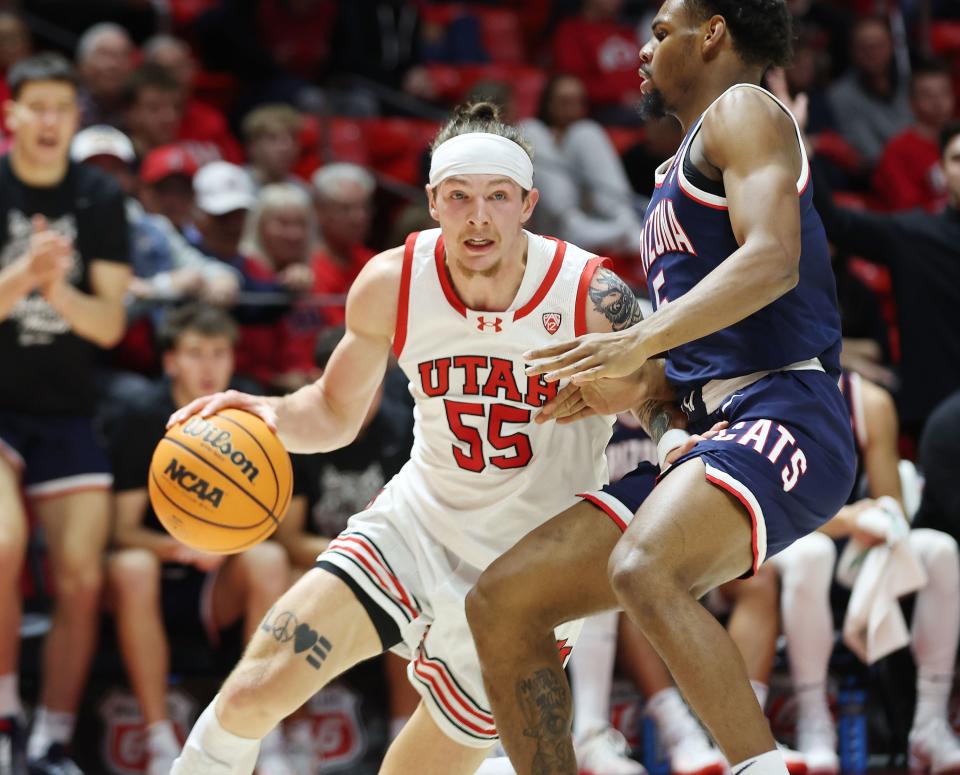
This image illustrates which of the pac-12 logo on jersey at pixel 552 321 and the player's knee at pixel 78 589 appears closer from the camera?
the pac-12 logo on jersey at pixel 552 321

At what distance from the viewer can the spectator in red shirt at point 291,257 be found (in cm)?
679

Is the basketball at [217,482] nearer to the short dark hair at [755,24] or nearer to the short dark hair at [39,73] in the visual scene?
the short dark hair at [755,24]

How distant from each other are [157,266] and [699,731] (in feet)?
10.3

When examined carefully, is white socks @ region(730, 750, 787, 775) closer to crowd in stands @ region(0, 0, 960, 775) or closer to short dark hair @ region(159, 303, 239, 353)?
crowd in stands @ region(0, 0, 960, 775)

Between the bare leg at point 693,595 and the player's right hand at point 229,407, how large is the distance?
1.30 metres

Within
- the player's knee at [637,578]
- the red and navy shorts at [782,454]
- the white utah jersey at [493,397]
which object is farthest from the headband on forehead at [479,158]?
the player's knee at [637,578]

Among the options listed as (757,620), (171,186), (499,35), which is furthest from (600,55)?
(757,620)

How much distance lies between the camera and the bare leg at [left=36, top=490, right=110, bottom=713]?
5.59 metres

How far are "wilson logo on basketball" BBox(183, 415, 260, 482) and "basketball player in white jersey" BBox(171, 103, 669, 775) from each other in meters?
0.09

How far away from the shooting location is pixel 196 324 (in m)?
5.95

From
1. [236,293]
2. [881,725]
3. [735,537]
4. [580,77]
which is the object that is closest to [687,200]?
[735,537]

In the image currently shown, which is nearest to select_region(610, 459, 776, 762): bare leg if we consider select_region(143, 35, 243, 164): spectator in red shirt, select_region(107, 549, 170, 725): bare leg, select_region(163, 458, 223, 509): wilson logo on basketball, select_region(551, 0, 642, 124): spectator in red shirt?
select_region(163, 458, 223, 509): wilson logo on basketball

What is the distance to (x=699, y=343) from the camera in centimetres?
371

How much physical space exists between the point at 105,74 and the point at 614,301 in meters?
4.80
